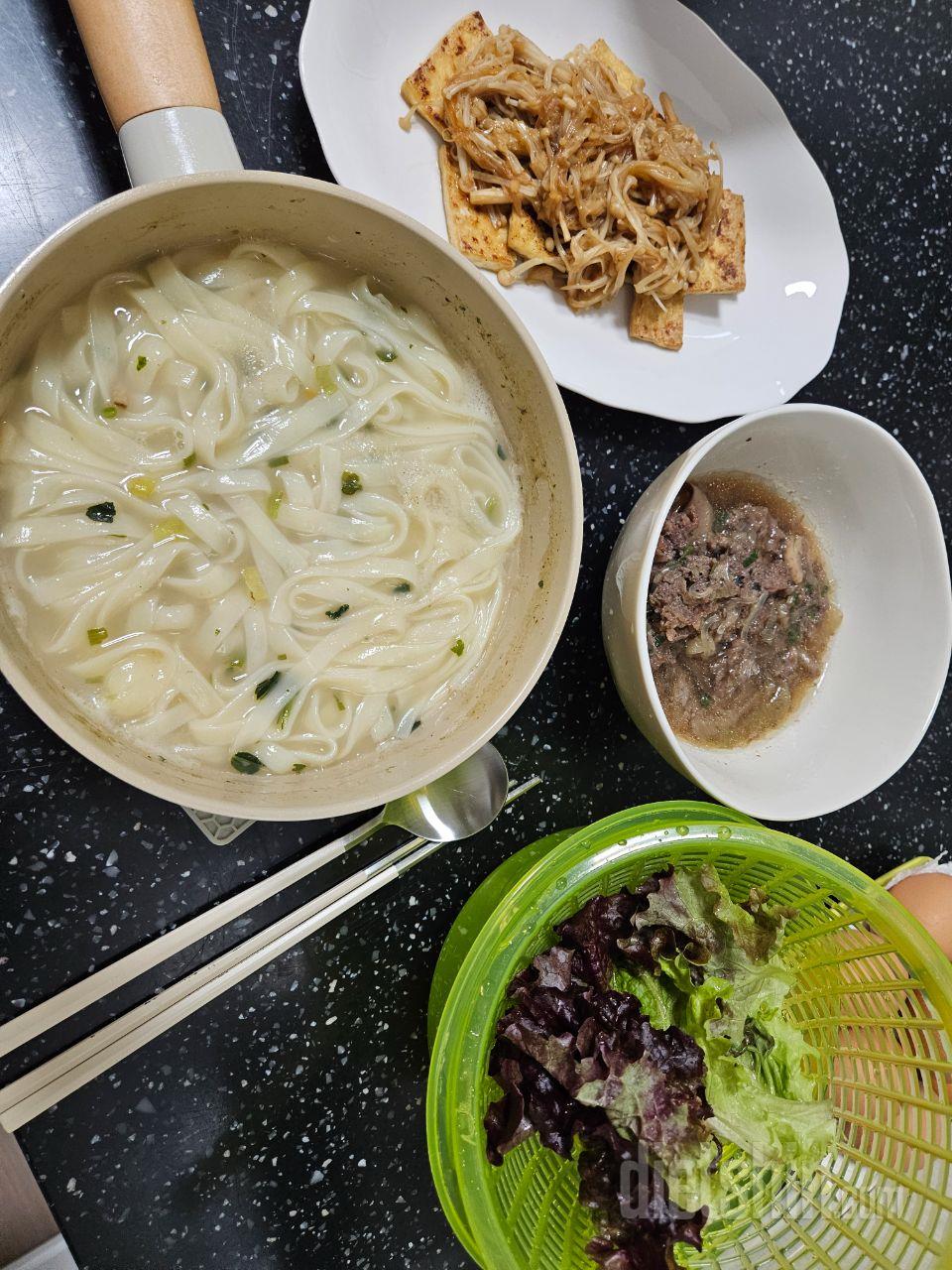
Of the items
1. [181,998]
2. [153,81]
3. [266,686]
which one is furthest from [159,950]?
[153,81]

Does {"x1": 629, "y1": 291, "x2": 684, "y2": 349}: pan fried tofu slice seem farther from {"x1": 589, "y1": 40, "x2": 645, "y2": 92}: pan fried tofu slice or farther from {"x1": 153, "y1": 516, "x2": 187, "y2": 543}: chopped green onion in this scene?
{"x1": 153, "y1": 516, "x2": 187, "y2": 543}: chopped green onion

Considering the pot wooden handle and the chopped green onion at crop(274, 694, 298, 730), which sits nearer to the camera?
the pot wooden handle

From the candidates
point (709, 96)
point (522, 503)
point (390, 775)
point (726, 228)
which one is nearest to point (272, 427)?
point (522, 503)

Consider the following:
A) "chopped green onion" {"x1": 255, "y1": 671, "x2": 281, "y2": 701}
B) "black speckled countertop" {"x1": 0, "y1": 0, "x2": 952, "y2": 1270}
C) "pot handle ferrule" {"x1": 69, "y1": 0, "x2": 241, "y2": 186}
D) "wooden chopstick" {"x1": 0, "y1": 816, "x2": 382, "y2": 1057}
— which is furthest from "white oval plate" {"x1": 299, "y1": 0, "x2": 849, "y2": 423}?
"wooden chopstick" {"x1": 0, "y1": 816, "x2": 382, "y2": 1057}

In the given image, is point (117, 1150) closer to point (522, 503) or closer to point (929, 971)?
point (522, 503)

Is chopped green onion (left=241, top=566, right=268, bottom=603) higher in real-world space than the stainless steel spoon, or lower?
higher

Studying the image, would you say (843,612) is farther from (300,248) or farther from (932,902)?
(300,248)

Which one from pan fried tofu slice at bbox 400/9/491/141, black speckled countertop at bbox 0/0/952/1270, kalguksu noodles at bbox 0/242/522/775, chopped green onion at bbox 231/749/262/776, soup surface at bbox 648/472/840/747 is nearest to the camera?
kalguksu noodles at bbox 0/242/522/775
